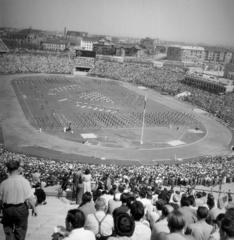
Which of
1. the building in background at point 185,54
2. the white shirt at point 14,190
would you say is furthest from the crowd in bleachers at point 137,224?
the building in background at point 185,54

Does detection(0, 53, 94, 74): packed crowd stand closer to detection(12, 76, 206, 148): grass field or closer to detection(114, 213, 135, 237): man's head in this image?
detection(12, 76, 206, 148): grass field

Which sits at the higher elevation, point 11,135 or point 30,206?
point 30,206

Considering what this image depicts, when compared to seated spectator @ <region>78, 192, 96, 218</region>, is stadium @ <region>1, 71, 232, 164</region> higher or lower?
lower

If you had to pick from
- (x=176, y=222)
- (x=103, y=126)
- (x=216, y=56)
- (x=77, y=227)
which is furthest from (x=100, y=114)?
(x=216, y=56)

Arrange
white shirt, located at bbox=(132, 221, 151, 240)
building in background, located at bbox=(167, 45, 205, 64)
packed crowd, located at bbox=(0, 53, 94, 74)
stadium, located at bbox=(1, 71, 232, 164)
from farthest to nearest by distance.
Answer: building in background, located at bbox=(167, 45, 205, 64) → packed crowd, located at bbox=(0, 53, 94, 74) → stadium, located at bbox=(1, 71, 232, 164) → white shirt, located at bbox=(132, 221, 151, 240)

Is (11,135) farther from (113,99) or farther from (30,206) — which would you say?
(30,206)

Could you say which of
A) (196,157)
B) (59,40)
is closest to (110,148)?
(196,157)

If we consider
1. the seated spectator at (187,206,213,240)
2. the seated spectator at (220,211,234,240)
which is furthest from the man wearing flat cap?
the seated spectator at (220,211,234,240)
